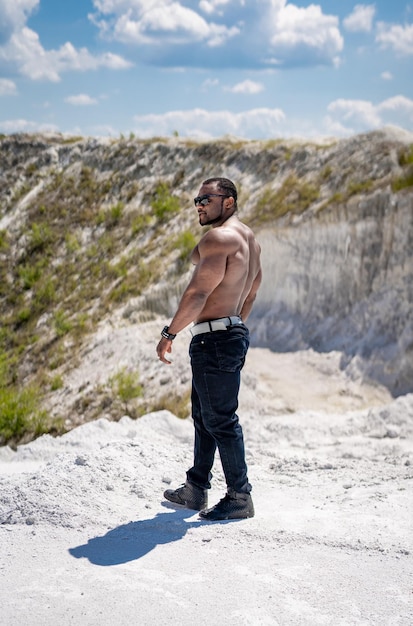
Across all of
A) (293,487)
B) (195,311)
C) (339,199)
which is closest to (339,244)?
(339,199)

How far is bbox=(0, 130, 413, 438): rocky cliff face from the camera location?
11359 millimetres

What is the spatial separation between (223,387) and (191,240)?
11.7 meters

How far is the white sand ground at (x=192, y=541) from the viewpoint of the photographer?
128 inches

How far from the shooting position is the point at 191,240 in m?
15.8

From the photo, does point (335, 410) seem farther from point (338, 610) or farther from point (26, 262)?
point (26, 262)

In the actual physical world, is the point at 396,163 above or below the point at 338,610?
above

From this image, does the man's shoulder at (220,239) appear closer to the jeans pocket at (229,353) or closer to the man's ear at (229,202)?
the man's ear at (229,202)

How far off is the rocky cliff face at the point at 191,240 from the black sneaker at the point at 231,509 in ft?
19.6

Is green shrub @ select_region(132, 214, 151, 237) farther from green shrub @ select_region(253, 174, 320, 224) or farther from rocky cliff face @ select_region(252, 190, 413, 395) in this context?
rocky cliff face @ select_region(252, 190, 413, 395)

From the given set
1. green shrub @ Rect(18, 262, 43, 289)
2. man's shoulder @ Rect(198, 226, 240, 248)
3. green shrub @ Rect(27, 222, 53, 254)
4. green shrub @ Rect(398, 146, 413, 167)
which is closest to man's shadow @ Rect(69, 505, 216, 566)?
man's shoulder @ Rect(198, 226, 240, 248)

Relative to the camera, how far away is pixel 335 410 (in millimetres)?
9641

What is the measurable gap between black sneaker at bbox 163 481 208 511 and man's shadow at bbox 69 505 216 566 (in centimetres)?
7

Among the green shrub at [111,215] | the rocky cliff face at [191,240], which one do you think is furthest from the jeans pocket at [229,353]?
the green shrub at [111,215]

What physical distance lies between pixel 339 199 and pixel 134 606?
35.4ft
